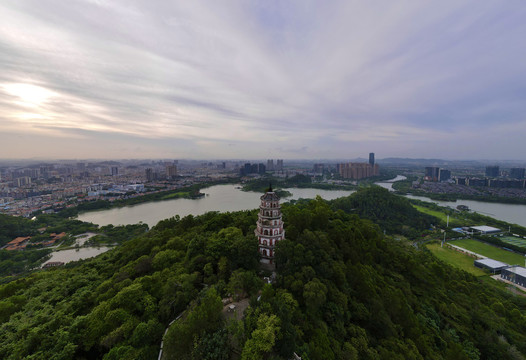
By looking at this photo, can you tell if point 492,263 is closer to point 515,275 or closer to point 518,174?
point 515,275

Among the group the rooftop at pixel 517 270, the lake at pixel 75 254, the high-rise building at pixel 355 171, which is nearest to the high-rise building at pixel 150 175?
the lake at pixel 75 254

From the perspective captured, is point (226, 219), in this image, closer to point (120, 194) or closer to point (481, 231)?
point (481, 231)

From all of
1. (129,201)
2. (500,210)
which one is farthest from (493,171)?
(129,201)

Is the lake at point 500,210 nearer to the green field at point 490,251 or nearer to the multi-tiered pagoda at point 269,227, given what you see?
the green field at point 490,251

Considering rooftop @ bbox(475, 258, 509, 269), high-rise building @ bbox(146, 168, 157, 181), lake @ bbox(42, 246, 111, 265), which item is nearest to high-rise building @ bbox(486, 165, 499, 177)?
rooftop @ bbox(475, 258, 509, 269)

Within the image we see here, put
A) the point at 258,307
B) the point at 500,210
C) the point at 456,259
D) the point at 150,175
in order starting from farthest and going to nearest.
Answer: the point at 150,175
the point at 500,210
the point at 456,259
the point at 258,307

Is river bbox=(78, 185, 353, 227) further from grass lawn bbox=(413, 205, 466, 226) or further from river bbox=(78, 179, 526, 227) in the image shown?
grass lawn bbox=(413, 205, 466, 226)
